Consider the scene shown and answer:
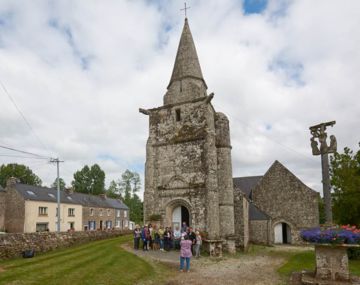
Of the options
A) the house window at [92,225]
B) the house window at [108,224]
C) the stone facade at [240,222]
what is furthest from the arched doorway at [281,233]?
the house window at [108,224]

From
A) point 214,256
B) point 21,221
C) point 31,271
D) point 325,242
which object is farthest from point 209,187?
point 21,221

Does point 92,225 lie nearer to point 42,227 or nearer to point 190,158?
point 42,227

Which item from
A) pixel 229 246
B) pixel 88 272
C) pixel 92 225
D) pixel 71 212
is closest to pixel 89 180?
pixel 92 225

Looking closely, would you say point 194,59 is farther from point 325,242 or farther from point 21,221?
point 21,221

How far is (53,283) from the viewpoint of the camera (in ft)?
29.3

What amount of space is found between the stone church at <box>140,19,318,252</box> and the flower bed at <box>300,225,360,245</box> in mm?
8781

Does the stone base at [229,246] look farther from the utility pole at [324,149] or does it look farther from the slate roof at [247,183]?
the slate roof at [247,183]

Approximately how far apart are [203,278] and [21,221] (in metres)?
31.3

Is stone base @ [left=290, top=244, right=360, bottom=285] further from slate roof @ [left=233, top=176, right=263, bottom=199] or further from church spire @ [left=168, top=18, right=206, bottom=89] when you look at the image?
slate roof @ [left=233, top=176, right=263, bottom=199]

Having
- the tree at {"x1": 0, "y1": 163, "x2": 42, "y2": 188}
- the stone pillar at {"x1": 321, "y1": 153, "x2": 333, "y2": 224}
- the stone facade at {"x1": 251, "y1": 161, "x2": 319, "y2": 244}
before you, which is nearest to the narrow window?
the stone pillar at {"x1": 321, "y1": 153, "x2": 333, "y2": 224}

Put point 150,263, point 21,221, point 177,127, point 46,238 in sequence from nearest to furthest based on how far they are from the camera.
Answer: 1. point 150,263
2. point 46,238
3. point 177,127
4. point 21,221

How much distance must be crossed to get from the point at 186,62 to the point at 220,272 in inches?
599

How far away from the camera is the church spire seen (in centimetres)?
2156

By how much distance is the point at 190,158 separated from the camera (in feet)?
64.7
